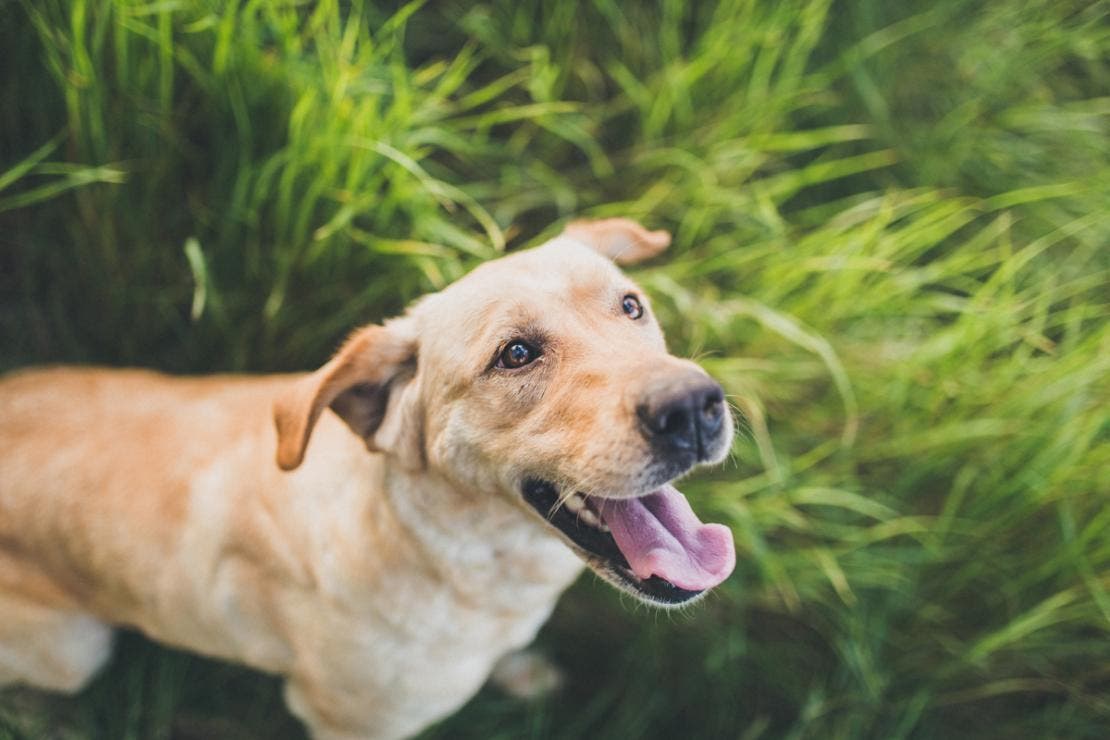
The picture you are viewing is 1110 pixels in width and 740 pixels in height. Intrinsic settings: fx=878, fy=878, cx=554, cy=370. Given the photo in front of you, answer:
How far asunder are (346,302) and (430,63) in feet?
3.62

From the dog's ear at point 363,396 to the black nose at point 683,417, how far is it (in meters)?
0.56

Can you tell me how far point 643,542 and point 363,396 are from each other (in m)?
0.68

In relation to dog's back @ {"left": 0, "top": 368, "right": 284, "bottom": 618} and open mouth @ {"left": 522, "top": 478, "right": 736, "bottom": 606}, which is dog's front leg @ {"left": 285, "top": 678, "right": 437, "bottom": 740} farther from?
open mouth @ {"left": 522, "top": 478, "right": 736, "bottom": 606}

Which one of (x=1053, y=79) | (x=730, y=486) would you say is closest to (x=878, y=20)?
(x=1053, y=79)

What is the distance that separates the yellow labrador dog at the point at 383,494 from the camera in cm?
176

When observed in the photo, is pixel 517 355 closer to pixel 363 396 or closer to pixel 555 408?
pixel 555 408

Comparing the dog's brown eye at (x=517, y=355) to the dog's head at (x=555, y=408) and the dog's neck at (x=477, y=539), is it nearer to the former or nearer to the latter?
the dog's head at (x=555, y=408)

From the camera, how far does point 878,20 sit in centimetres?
337

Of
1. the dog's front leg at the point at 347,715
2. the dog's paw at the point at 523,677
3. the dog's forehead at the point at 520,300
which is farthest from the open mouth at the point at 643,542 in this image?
the dog's paw at the point at 523,677

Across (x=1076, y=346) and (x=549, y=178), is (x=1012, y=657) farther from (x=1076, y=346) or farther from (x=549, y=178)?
(x=549, y=178)

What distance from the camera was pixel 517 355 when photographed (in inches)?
71.7

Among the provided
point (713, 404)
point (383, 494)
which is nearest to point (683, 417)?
point (713, 404)

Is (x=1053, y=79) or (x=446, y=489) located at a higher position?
(x=1053, y=79)

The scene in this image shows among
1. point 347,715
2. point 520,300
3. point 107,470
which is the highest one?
point 520,300
